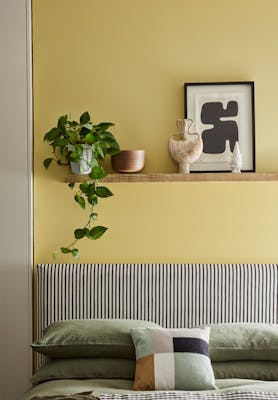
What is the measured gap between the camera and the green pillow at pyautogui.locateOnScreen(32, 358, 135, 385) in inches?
126

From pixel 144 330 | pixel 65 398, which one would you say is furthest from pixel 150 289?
pixel 65 398

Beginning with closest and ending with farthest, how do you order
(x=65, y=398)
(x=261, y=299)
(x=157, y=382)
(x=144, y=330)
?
1. (x=65, y=398)
2. (x=157, y=382)
3. (x=144, y=330)
4. (x=261, y=299)

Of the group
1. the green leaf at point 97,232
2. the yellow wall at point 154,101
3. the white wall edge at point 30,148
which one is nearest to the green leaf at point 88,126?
the yellow wall at point 154,101

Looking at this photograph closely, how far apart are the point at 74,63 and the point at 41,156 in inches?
19.9

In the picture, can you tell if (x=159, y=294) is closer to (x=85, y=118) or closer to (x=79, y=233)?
(x=79, y=233)

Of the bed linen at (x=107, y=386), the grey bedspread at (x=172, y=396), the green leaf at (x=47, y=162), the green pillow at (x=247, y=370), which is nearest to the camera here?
the grey bedspread at (x=172, y=396)

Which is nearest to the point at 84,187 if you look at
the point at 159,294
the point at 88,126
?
the point at 88,126

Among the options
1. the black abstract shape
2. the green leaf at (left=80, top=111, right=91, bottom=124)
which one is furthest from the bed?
the green leaf at (left=80, top=111, right=91, bottom=124)

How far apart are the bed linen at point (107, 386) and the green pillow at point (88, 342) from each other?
0.13 metres

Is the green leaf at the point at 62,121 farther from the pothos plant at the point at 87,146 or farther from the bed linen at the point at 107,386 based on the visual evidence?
the bed linen at the point at 107,386

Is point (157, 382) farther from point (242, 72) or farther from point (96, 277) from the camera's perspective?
point (242, 72)

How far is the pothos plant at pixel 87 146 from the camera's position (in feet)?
11.9

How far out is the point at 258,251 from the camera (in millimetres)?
3803

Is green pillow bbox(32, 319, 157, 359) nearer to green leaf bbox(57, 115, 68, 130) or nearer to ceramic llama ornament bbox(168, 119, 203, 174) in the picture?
ceramic llama ornament bbox(168, 119, 203, 174)
